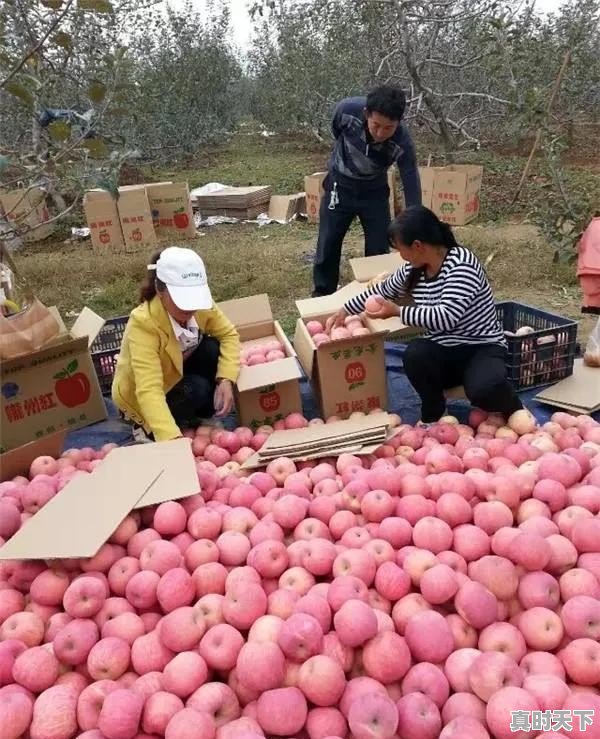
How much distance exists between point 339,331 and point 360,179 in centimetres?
152

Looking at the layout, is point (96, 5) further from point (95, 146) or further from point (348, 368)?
point (348, 368)

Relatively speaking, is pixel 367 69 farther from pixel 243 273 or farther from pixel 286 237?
pixel 243 273

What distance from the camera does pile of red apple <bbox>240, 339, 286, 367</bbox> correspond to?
359 cm

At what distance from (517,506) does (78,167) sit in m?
4.02

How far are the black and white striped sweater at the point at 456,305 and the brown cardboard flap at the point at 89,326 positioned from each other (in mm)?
1670

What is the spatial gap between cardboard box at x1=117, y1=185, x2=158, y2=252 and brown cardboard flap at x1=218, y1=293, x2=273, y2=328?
463cm

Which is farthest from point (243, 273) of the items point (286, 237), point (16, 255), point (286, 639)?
point (286, 639)

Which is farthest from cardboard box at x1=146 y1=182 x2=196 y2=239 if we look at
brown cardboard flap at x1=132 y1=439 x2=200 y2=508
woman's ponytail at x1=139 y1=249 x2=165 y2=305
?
brown cardboard flap at x1=132 y1=439 x2=200 y2=508

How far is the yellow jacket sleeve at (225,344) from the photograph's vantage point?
3.27 meters

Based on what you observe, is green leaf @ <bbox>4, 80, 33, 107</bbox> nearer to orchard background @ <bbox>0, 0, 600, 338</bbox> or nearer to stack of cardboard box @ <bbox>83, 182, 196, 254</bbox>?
orchard background @ <bbox>0, 0, 600, 338</bbox>

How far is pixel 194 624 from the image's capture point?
1.73 meters

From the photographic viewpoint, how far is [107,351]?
3.90 meters

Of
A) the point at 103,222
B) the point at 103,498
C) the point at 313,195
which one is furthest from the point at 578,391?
the point at 103,222

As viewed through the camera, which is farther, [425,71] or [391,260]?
[425,71]
